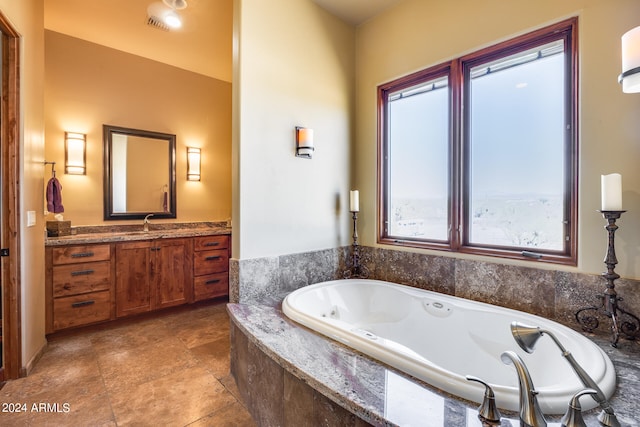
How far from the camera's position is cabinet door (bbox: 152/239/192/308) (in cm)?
323

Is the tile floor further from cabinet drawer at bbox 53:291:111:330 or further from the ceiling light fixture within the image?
the ceiling light fixture

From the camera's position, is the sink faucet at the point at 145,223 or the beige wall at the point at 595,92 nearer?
the beige wall at the point at 595,92

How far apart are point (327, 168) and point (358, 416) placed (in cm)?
202

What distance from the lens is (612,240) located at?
1.50 m

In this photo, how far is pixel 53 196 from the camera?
2850 millimetres

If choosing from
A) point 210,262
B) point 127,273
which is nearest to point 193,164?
point 210,262

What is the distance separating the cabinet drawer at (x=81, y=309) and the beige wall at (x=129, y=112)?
2.96ft

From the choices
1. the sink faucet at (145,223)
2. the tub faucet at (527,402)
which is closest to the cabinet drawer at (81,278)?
the sink faucet at (145,223)

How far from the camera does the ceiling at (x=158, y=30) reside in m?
2.63

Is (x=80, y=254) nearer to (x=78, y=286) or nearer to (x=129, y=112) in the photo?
(x=78, y=286)

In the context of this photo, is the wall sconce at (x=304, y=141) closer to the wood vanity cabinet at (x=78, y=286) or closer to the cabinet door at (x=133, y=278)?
the cabinet door at (x=133, y=278)

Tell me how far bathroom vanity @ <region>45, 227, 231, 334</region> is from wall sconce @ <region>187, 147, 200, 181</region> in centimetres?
91

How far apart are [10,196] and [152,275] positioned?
1.46 metres

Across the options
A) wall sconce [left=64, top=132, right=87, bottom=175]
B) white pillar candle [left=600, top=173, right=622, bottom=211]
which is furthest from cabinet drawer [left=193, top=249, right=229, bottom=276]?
white pillar candle [left=600, top=173, right=622, bottom=211]
